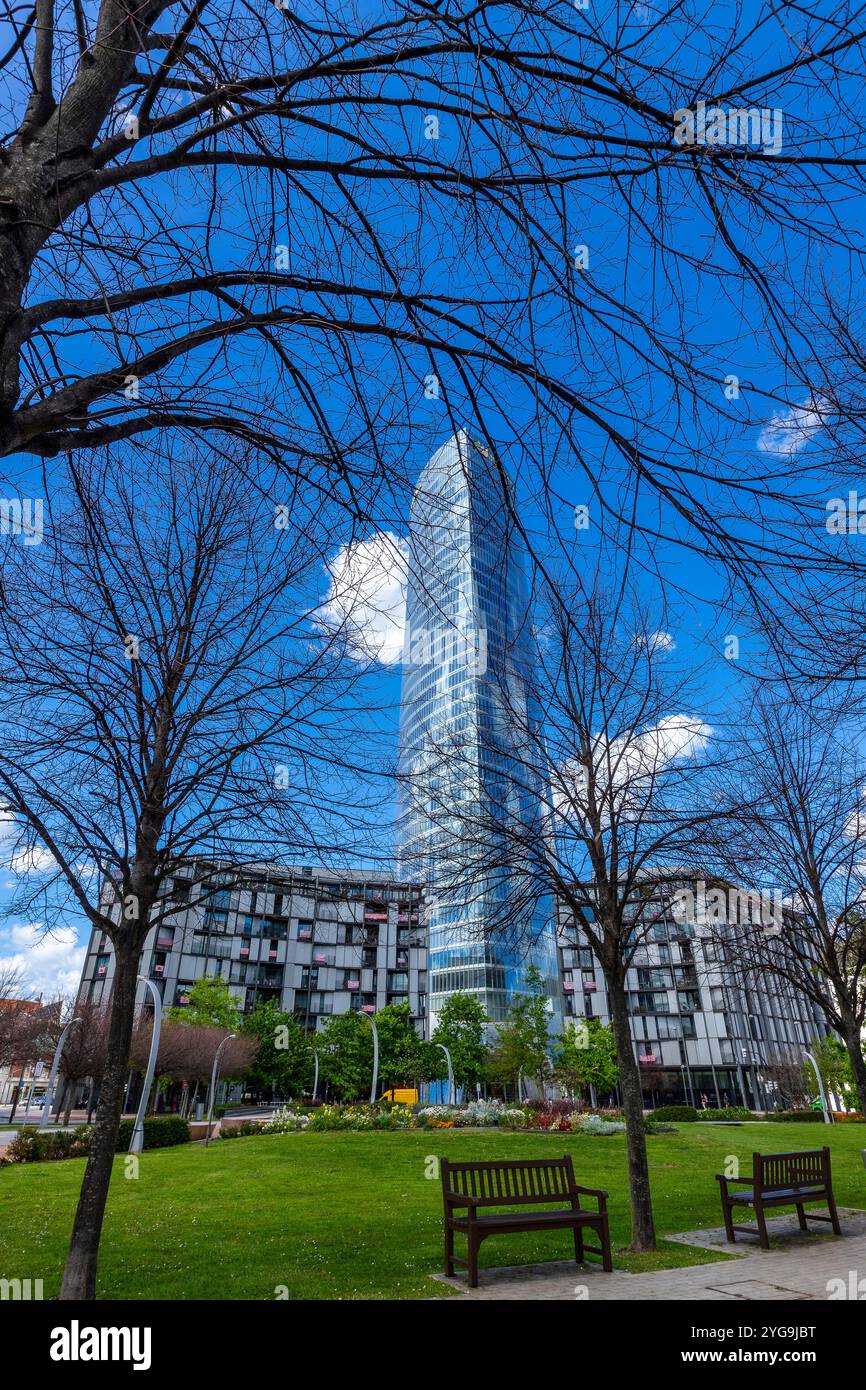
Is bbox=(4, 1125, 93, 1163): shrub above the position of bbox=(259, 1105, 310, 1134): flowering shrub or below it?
below

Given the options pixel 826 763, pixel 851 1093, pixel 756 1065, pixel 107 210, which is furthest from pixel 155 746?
pixel 756 1065

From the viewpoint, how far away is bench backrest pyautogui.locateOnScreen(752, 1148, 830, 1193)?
29.6 ft

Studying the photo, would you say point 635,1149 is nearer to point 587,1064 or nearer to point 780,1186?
point 780,1186

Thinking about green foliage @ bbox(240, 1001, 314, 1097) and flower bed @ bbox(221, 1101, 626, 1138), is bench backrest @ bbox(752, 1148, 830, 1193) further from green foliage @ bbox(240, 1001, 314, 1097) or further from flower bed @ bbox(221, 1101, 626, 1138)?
green foliage @ bbox(240, 1001, 314, 1097)

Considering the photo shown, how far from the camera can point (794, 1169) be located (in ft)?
31.1

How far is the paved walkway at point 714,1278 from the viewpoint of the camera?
20.5ft

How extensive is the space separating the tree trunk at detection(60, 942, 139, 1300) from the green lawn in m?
1.13

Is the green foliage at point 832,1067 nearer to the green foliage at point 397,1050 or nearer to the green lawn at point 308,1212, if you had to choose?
the green foliage at point 397,1050

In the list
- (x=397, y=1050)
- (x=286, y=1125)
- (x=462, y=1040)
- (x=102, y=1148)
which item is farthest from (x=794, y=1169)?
(x=397, y=1050)

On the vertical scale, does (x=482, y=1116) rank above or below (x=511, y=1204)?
above

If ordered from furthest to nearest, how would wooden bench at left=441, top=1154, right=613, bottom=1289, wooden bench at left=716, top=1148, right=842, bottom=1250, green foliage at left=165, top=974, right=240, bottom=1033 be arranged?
green foliage at left=165, top=974, right=240, bottom=1033 < wooden bench at left=716, top=1148, right=842, bottom=1250 < wooden bench at left=441, top=1154, right=613, bottom=1289

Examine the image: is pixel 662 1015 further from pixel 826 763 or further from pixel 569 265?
pixel 569 265

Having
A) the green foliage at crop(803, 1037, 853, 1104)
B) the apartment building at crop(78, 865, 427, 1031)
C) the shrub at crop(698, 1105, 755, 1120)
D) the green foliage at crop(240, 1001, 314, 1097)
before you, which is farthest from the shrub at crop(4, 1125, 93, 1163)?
the green foliage at crop(803, 1037, 853, 1104)

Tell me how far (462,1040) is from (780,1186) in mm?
45861
